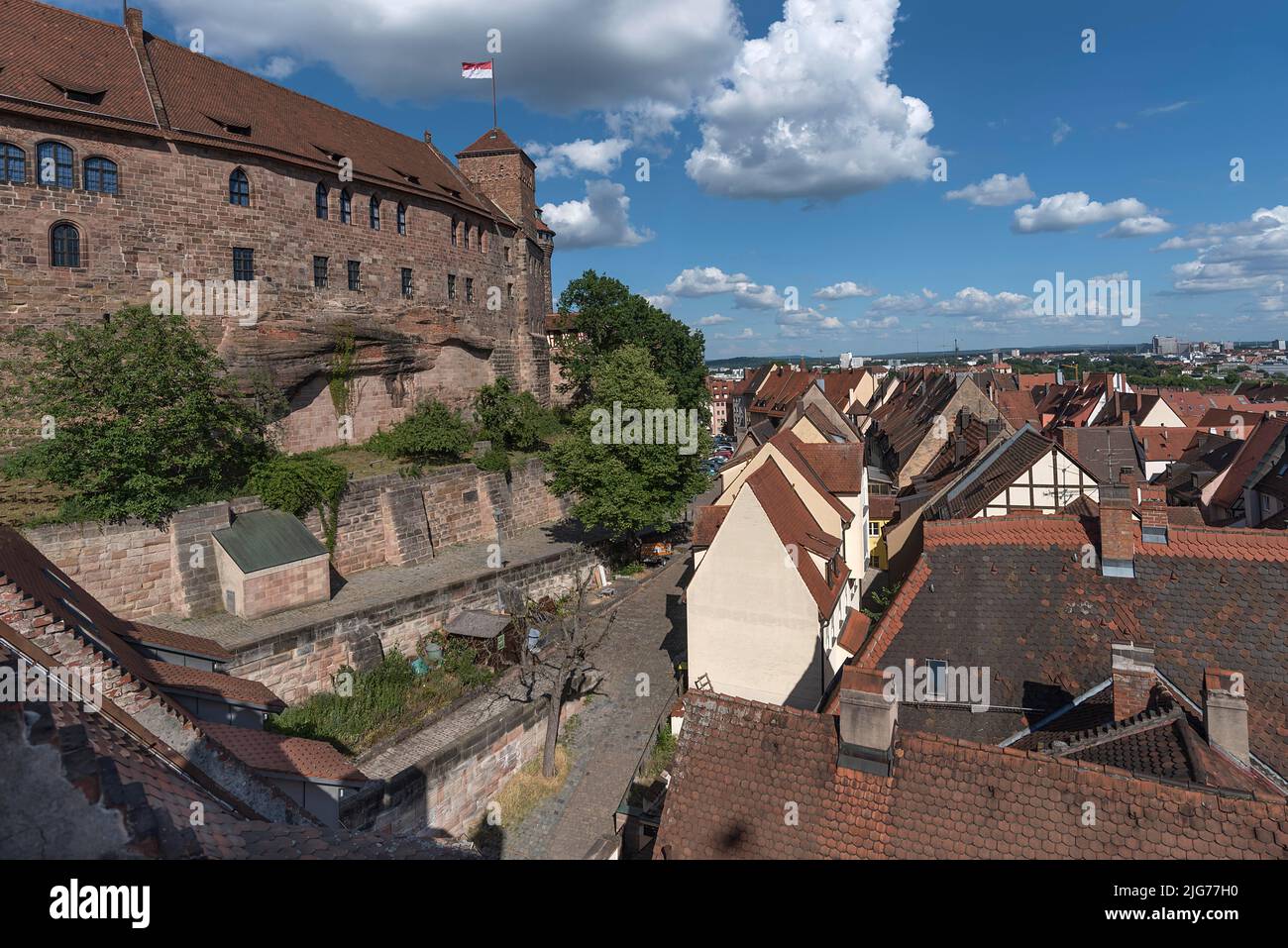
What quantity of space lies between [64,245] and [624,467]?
59.7 ft

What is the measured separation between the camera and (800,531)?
15695 mm

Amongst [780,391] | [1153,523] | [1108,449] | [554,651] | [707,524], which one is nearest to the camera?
[1153,523]

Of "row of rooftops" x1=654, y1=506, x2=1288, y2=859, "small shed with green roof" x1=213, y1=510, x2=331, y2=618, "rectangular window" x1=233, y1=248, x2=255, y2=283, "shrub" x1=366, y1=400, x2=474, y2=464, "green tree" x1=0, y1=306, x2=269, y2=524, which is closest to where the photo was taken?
"row of rooftops" x1=654, y1=506, x2=1288, y2=859

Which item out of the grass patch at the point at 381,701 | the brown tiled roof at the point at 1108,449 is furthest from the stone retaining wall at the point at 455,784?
the brown tiled roof at the point at 1108,449

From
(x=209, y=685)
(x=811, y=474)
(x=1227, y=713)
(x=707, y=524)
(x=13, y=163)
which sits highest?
(x=13, y=163)

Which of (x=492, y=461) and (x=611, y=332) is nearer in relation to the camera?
(x=492, y=461)

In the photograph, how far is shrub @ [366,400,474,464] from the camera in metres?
27.2

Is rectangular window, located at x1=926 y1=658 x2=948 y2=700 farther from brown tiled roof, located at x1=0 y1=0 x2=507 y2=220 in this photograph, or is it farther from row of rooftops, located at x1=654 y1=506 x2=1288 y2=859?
brown tiled roof, located at x1=0 y1=0 x2=507 y2=220

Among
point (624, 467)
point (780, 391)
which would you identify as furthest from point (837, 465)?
point (780, 391)

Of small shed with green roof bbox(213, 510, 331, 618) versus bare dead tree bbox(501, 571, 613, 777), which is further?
small shed with green roof bbox(213, 510, 331, 618)

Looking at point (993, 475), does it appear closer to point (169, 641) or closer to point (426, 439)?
point (426, 439)

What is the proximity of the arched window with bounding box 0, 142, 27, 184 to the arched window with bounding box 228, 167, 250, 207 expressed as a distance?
5.42 meters

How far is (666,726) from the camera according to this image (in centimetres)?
1542

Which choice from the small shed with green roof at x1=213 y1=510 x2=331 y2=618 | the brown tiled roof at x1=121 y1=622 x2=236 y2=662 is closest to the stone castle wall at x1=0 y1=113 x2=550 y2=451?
the small shed with green roof at x1=213 y1=510 x2=331 y2=618
